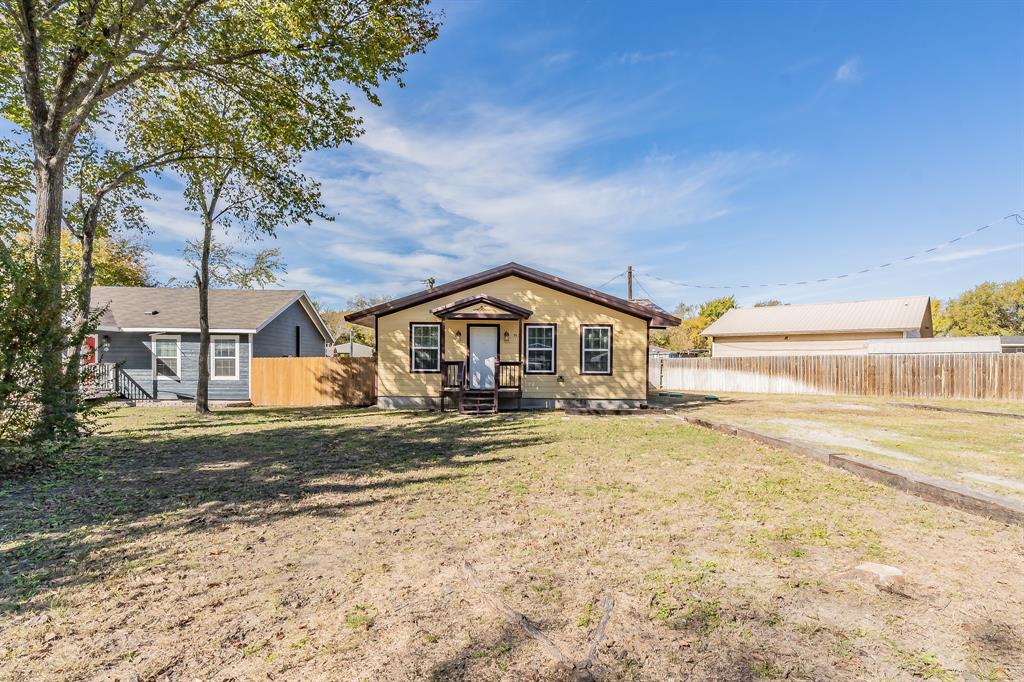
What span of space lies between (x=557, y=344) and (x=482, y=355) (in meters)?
2.42

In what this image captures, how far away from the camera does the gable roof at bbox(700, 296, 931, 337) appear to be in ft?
92.2

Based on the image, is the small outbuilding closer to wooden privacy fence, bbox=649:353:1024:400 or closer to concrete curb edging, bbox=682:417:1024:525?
wooden privacy fence, bbox=649:353:1024:400

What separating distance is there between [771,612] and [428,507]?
3.34 metres

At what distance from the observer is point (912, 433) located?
32.2 ft

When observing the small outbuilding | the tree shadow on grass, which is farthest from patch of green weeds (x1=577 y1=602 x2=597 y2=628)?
the small outbuilding

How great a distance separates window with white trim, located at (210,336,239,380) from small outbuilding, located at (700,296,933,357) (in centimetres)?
2971

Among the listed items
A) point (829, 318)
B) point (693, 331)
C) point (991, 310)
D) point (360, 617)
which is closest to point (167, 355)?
point (360, 617)

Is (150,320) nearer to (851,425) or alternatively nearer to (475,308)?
(475,308)

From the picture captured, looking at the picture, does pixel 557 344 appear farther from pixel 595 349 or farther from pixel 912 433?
pixel 912 433

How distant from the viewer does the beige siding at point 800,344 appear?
2881 cm

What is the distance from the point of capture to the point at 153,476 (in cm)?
648

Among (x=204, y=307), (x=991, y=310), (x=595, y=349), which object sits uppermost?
(x=991, y=310)

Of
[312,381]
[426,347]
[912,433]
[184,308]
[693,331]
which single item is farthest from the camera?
[693,331]

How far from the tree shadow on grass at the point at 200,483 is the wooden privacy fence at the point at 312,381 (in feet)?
19.1
